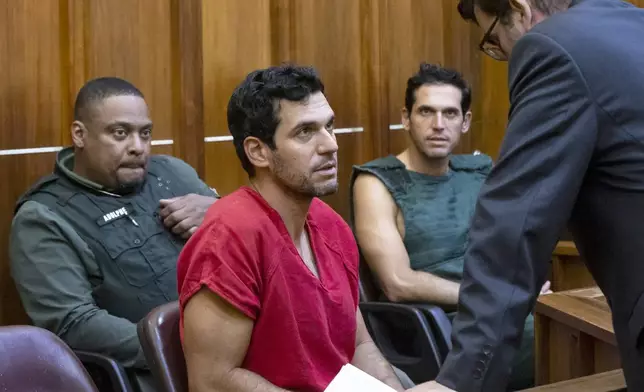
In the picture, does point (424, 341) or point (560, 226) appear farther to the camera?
point (424, 341)

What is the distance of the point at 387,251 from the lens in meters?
2.97

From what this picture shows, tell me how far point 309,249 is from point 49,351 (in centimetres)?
60

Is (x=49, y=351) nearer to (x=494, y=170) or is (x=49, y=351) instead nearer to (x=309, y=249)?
(x=309, y=249)

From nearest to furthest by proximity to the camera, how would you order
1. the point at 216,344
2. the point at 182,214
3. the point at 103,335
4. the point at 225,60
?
1. the point at 216,344
2. the point at 103,335
3. the point at 182,214
4. the point at 225,60

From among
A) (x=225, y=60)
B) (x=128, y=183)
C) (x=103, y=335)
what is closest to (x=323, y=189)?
(x=103, y=335)

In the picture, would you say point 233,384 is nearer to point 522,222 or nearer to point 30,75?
point 522,222

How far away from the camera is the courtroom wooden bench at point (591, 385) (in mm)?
1541

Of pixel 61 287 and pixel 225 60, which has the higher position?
pixel 225 60

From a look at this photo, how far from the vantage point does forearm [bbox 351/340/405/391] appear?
198cm

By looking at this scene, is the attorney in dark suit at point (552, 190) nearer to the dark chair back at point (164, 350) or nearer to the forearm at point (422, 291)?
the dark chair back at point (164, 350)

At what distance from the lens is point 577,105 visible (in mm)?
1330

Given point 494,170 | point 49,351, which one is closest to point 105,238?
point 49,351

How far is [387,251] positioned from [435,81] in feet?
2.35

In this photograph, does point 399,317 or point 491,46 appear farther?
point 399,317
